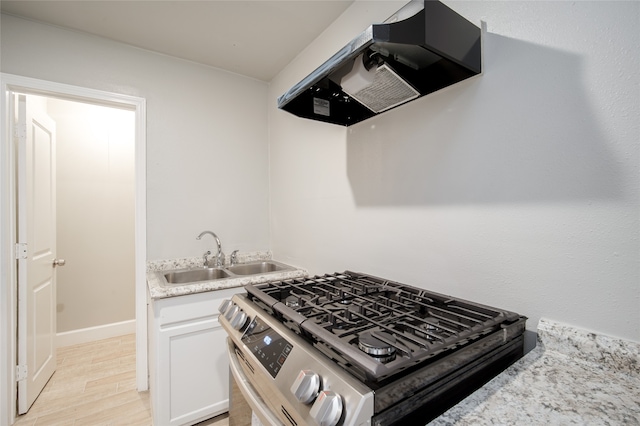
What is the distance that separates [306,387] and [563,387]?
0.62m

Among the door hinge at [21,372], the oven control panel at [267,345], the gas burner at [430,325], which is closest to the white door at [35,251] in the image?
the door hinge at [21,372]

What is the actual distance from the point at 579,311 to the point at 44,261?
3142 millimetres

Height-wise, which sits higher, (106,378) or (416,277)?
(416,277)

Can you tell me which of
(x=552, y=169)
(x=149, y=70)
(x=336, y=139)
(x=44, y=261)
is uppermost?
(x=149, y=70)

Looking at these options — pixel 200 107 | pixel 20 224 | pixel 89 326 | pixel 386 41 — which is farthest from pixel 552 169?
pixel 89 326

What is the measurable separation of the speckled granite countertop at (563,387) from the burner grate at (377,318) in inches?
4.3

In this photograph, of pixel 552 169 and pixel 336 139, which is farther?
pixel 336 139

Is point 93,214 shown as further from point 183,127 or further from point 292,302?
point 292,302

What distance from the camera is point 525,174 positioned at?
95 cm

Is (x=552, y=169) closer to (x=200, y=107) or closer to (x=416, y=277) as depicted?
(x=416, y=277)

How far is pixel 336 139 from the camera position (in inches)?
71.2

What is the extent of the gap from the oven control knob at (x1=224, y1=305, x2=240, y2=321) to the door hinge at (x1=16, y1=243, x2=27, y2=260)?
1.67 m

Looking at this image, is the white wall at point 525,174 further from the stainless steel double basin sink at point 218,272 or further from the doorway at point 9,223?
the doorway at point 9,223

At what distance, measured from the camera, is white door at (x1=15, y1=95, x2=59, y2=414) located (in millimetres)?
1846
